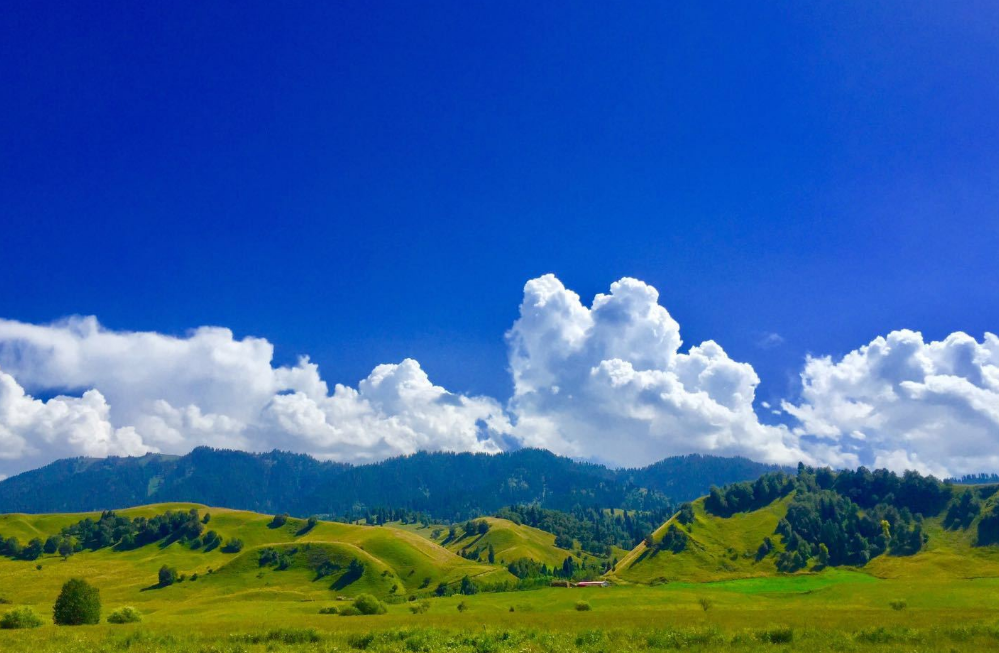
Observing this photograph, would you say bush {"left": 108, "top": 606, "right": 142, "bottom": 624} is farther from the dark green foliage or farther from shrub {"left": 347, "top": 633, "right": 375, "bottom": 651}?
shrub {"left": 347, "top": 633, "right": 375, "bottom": 651}

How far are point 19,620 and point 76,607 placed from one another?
16.2 m

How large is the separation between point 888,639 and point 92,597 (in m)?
89.5

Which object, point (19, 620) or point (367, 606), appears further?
point (367, 606)

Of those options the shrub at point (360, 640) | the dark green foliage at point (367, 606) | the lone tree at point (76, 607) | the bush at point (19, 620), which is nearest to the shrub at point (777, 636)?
the shrub at point (360, 640)

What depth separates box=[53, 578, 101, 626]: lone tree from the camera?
242 ft

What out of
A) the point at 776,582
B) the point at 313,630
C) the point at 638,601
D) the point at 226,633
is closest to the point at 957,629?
the point at 313,630

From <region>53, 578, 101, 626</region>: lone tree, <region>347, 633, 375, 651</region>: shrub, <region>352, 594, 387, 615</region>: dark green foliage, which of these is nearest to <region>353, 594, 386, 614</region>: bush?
<region>352, 594, 387, 615</region>: dark green foliage

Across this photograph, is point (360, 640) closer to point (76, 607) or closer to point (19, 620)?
point (19, 620)

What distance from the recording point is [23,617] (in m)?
60.5

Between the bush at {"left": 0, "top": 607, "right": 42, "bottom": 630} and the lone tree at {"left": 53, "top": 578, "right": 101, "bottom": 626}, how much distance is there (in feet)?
38.7

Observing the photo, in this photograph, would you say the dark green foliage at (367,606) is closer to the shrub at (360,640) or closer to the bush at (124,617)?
the bush at (124,617)

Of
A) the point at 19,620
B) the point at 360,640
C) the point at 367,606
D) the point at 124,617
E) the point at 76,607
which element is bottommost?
the point at 367,606

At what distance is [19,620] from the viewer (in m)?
59.9

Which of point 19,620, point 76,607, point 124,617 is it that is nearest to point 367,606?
point 124,617
